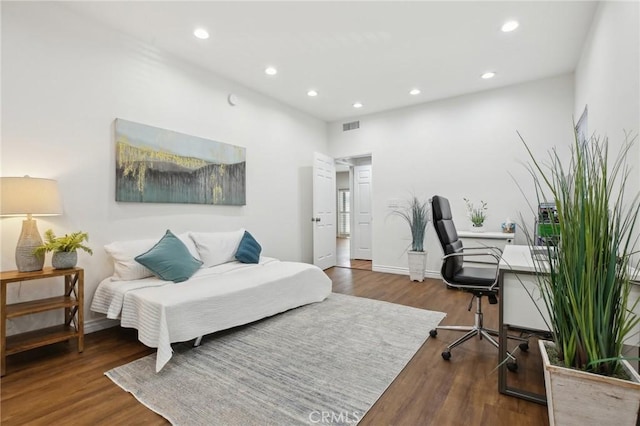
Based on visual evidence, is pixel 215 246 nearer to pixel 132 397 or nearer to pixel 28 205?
pixel 28 205

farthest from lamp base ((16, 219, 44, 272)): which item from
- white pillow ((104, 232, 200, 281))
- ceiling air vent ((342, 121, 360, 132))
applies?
ceiling air vent ((342, 121, 360, 132))

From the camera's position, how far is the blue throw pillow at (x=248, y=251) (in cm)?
365

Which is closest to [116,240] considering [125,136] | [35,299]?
[35,299]

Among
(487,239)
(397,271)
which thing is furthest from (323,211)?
(487,239)

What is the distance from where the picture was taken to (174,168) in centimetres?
347

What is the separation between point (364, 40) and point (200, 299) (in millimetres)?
2987

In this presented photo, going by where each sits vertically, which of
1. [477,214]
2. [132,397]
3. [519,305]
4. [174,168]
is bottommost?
[132,397]

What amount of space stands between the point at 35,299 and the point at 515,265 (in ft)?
11.6

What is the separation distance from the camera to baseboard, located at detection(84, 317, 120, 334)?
276cm

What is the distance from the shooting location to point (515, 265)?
178 centimetres

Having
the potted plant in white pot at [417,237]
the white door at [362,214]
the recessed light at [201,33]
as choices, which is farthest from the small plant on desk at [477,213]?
the recessed light at [201,33]

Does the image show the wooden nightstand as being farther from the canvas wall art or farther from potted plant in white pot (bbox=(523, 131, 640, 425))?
potted plant in white pot (bbox=(523, 131, 640, 425))

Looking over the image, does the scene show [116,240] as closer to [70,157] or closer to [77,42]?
[70,157]

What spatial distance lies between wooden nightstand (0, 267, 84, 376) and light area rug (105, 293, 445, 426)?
584 mm
